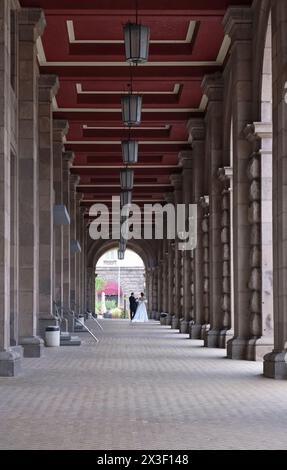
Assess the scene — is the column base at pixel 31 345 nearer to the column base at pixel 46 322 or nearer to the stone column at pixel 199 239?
the column base at pixel 46 322

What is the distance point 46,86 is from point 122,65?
1903 millimetres

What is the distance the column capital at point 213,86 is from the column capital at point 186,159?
9272 mm

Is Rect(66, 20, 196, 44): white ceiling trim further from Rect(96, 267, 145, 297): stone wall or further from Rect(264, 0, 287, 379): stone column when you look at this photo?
Rect(96, 267, 145, 297): stone wall

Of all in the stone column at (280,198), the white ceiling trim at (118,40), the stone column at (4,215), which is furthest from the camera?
the white ceiling trim at (118,40)

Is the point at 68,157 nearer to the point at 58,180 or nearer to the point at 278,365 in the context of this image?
the point at 58,180

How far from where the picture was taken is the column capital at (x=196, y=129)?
29.6m

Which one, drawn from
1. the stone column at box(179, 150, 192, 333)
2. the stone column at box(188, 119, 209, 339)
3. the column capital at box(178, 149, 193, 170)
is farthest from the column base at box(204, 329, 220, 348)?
the column capital at box(178, 149, 193, 170)

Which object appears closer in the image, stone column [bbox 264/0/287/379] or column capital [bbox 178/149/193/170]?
stone column [bbox 264/0/287/379]

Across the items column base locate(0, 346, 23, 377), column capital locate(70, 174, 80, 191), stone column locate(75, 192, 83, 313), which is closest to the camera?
column base locate(0, 346, 23, 377)

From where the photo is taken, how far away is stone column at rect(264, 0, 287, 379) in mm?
15438

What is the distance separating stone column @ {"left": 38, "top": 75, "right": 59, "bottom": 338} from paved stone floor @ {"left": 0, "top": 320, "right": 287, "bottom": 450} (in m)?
4.61

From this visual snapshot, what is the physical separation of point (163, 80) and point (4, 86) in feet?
29.8

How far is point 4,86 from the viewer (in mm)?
16500

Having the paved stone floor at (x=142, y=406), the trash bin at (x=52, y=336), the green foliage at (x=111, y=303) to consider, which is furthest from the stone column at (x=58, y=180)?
the green foliage at (x=111, y=303)
